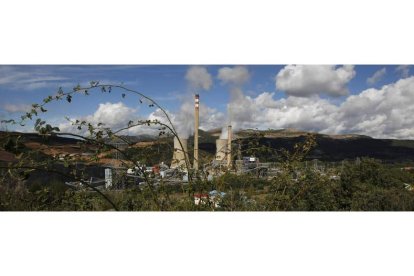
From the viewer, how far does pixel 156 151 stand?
2832 mm

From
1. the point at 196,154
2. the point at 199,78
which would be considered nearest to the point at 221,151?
the point at 196,154

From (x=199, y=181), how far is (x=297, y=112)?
4.49 ft

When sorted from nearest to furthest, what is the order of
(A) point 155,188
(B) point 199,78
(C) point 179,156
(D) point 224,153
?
(A) point 155,188 < (C) point 179,156 < (D) point 224,153 < (B) point 199,78

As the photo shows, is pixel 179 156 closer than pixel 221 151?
Yes

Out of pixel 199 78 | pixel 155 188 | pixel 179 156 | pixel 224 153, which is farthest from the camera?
pixel 199 78

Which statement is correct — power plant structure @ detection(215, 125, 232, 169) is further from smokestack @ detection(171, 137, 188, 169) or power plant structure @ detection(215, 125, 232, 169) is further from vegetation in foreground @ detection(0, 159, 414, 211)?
smokestack @ detection(171, 137, 188, 169)

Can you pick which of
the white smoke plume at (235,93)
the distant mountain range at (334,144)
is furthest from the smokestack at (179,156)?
the white smoke plume at (235,93)

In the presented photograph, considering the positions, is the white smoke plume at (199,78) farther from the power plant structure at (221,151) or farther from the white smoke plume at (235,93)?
Result: the power plant structure at (221,151)

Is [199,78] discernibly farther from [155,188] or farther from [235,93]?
[155,188]
